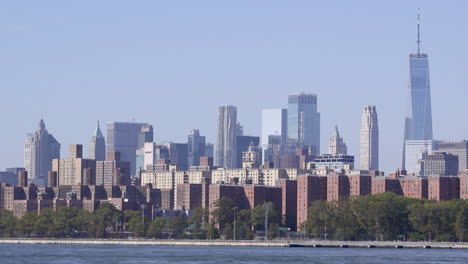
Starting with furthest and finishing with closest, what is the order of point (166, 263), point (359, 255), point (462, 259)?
point (359, 255) < point (462, 259) < point (166, 263)

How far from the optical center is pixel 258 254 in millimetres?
186750

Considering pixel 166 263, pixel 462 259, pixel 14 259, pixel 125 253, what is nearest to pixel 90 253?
pixel 125 253

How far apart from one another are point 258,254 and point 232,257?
12.6 metres

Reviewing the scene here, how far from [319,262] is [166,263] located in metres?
17.6

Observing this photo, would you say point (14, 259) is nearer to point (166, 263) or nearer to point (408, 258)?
point (166, 263)

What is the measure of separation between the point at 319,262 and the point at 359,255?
75.3 feet

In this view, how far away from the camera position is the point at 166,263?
156125mm

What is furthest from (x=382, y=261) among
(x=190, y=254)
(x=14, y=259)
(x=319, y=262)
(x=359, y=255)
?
(x=14, y=259)

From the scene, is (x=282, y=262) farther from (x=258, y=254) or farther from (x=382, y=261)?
(x=258, y=254)

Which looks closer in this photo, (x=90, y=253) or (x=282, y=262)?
(x=282, y=262)

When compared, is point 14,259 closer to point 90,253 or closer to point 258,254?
point 90,253

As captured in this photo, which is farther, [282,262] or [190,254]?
[190,254]

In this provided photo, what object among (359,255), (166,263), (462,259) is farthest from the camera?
(359,255)

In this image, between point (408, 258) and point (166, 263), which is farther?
point (408, 258)
